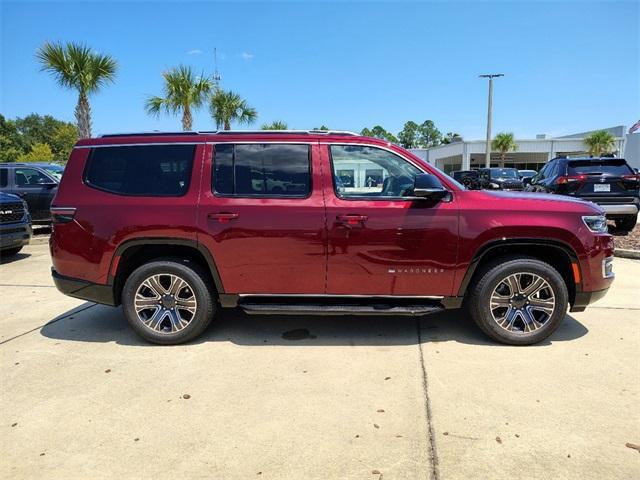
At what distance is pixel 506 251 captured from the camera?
14.0 feet

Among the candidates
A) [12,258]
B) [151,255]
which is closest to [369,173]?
[151,255]

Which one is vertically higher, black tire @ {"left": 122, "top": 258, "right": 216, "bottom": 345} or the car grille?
the car grille

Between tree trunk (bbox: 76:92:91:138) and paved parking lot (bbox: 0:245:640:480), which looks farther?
tree trunk (bbox: 76:92:91:138)

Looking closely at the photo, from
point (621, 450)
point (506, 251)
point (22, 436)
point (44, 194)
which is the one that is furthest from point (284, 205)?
point (44, 194)

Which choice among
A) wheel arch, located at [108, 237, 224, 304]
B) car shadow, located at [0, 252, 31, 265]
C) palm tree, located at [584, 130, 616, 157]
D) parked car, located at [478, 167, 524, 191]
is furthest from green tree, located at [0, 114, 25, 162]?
wheel arch, located at [108, 237, 224, 304]

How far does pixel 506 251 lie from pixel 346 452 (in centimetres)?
250

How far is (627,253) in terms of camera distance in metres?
8.26

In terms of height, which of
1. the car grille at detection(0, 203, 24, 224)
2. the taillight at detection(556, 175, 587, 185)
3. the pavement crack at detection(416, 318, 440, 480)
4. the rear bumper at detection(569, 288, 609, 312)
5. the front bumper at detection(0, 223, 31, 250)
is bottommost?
the pavement crack at detection(416, 318, 440, 480)

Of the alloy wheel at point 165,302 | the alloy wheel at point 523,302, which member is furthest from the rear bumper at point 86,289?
the alloy wheel at point 523,302

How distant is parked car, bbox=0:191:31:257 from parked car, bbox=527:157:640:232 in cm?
1072

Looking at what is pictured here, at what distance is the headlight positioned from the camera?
161 inches

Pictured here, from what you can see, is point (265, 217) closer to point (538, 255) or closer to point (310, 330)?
point (310, 330)

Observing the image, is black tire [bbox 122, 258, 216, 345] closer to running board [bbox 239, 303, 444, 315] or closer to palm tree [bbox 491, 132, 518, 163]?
running board [bbox 239, 303, 444, 315]

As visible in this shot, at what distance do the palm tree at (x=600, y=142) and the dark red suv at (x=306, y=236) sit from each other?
4760cm
